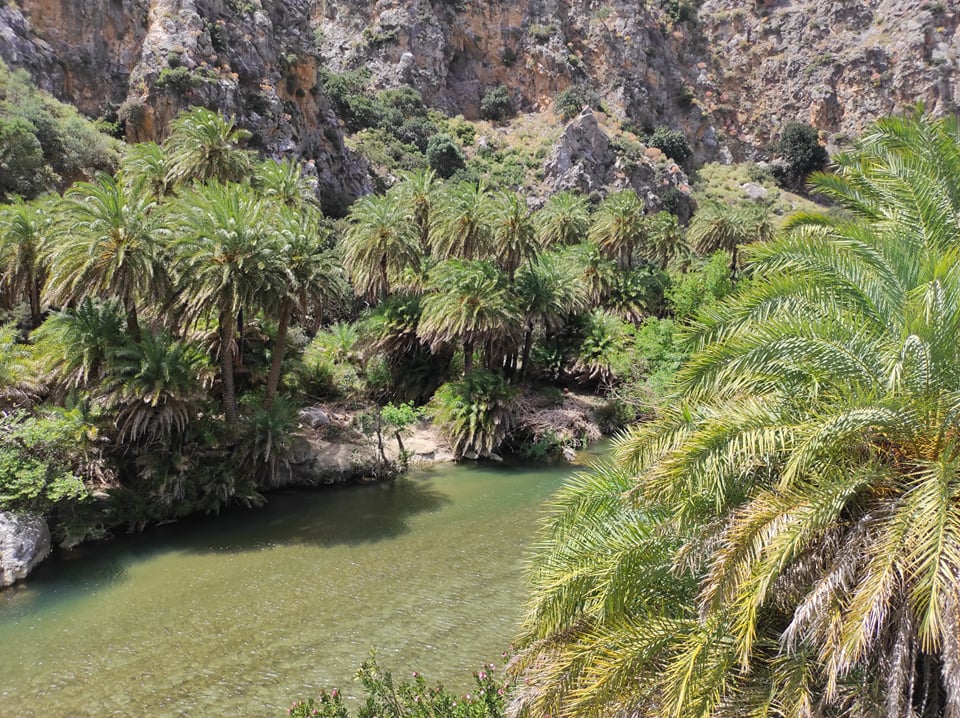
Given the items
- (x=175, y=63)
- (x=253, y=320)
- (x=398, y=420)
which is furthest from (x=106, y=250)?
(x=175, y=63)

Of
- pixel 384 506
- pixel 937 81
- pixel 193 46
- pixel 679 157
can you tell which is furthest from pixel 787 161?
pixel 384 506

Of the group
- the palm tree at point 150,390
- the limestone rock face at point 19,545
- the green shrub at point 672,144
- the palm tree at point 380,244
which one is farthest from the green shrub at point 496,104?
the limestone rock face at point 19,545

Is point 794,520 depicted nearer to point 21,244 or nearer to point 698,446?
point 698,446

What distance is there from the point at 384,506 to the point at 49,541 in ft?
26.5

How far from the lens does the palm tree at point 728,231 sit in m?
39.2

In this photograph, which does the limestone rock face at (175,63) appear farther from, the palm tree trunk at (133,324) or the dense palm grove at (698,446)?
the palm tree trunk at (133,324)

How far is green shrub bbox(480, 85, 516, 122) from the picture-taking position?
70188mm

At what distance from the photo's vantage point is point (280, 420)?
17797 mm

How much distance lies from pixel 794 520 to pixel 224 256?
1502 centimetres

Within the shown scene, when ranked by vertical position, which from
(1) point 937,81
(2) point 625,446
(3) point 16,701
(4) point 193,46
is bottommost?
(3) point 16,701

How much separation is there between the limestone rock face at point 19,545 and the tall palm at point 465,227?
58.9 ft

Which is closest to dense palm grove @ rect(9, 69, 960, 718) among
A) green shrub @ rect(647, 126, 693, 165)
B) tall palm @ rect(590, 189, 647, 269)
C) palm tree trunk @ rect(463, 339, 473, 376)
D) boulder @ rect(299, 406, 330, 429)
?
boulder @ rect(299, 406, 330, 429)

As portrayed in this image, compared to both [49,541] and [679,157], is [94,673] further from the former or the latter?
[679,157]

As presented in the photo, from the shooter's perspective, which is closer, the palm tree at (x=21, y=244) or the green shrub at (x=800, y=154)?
the palm tree at (x=21, y=244)
